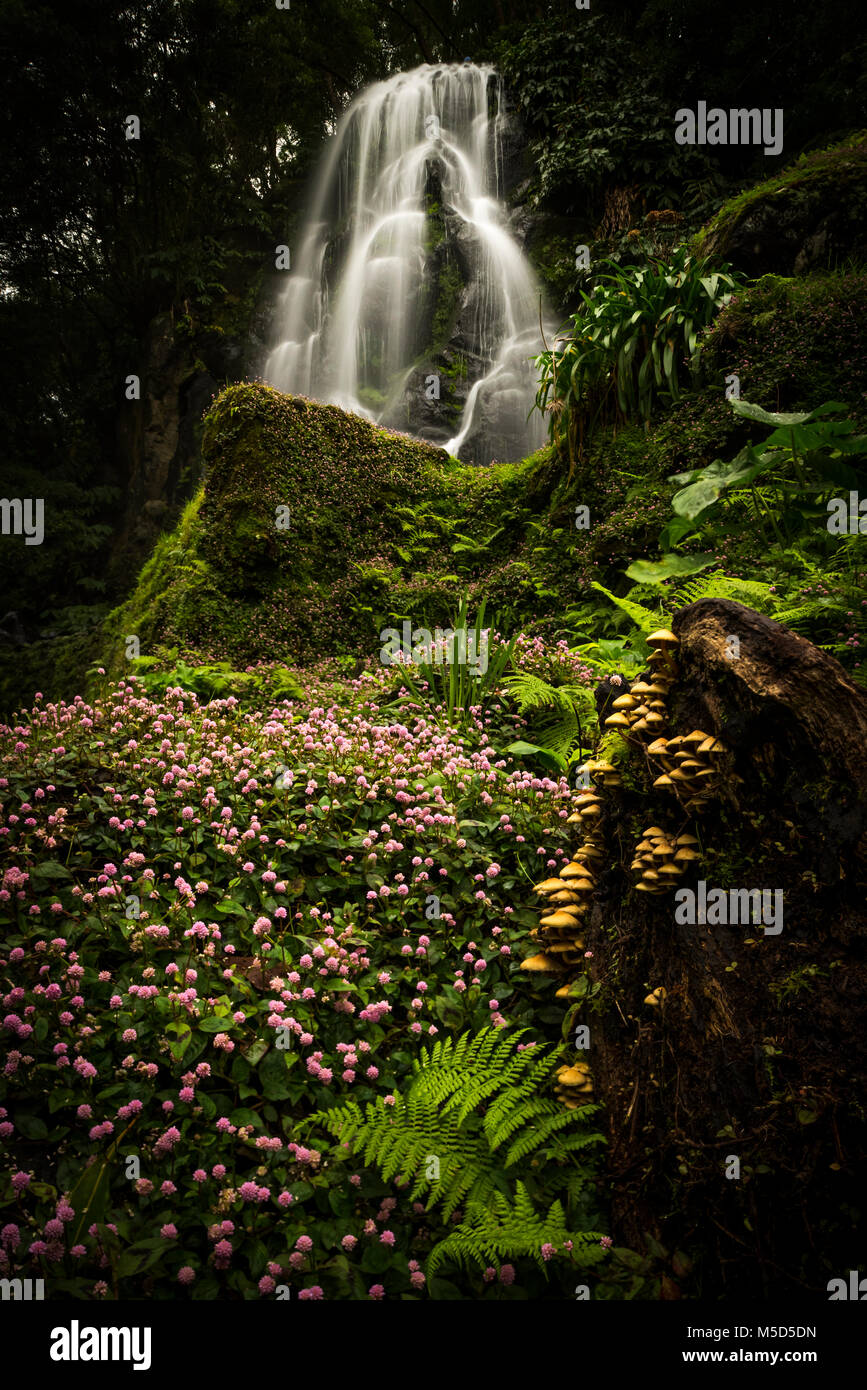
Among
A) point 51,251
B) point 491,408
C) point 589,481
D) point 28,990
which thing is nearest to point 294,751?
point 28,990

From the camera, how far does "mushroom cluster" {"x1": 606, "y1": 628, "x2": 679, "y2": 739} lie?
2334 mm

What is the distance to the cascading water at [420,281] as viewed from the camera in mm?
12648

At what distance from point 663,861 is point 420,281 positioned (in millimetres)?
15458

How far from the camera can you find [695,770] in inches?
80.5

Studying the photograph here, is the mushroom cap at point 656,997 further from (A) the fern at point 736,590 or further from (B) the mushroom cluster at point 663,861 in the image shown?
(A) the fern at point 736,590

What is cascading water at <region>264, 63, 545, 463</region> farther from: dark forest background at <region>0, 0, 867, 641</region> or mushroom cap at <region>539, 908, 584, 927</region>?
mushroom cap at <region>539, 908, 584, 927</region>

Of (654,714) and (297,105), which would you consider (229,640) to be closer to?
(654,714)

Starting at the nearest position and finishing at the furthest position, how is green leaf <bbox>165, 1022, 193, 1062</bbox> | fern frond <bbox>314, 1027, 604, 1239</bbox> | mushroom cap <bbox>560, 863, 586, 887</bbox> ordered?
fern frond <bbox>314, 1027, 604, 1239</bbox>
green leaf <bbox>165, 1022, 193, 1062</bbox>
mushroom cap <bbox>560, 863, 586, 887</bbox>

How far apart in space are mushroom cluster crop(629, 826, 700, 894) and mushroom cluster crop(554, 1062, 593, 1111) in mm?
600

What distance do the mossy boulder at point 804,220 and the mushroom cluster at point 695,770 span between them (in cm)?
663

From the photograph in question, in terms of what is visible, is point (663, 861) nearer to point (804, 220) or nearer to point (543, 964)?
point (543, 964)

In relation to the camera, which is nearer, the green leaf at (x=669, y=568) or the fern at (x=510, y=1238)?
the fern at (x=510, y=1238)

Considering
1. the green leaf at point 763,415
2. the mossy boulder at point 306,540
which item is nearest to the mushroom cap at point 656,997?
the green leaf at point 763,415

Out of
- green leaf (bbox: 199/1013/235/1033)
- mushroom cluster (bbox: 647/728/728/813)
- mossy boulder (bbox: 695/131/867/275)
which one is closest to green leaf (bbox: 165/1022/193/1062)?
green leaf (bbox: 199/1013/235/1033)
